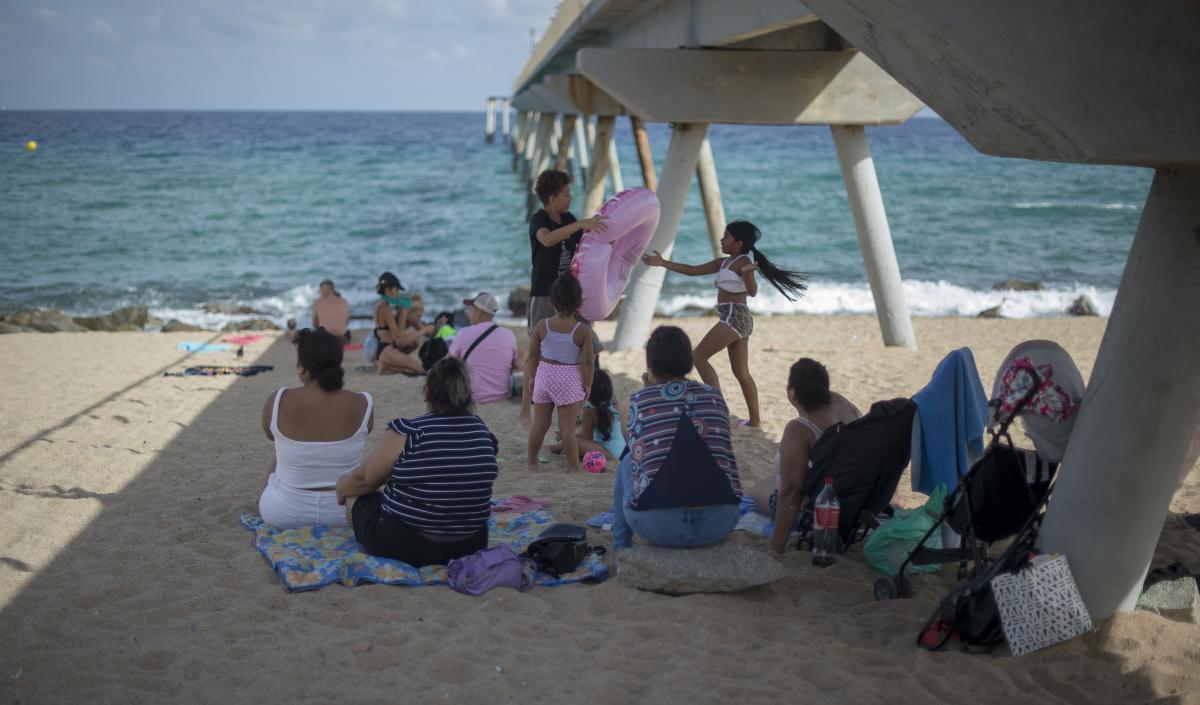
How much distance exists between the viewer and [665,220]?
982 centimetres

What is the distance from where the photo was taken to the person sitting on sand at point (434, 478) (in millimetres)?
4344

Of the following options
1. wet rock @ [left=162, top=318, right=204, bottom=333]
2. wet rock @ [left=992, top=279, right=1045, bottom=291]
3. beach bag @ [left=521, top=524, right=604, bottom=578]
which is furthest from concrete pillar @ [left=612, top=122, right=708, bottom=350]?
wet rock @ [left=992, top=279, right=1045, bottom=291]

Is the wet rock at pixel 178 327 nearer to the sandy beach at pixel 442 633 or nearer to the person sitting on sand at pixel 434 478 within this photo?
the sandy beach at pixel 442 633

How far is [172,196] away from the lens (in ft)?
108

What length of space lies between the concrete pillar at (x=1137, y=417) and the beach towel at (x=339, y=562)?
1960mm

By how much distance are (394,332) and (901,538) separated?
6544 millimetres

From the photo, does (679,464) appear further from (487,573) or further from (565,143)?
(565,143)

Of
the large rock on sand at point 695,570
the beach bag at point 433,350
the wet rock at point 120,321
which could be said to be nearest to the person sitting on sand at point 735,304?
the beach bag at point 433,350


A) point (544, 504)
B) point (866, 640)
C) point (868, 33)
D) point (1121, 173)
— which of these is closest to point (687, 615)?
point (866, 640)

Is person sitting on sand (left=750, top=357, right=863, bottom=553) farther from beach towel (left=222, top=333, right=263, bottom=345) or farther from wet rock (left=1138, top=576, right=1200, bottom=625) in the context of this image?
beach towel (left=222, top=333, right=263, bottom=345)

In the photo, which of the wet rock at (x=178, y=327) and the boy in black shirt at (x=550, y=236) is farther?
the wet rock at (x=178, y=327)

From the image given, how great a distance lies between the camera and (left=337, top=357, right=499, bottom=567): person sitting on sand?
4344 mm

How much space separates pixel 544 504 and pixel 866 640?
7.01 ft

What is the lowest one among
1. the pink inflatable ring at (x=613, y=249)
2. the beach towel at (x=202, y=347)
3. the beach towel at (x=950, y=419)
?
the beach towel at (x=202, y=347)
